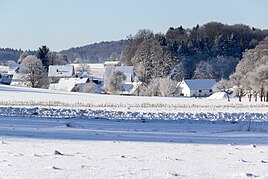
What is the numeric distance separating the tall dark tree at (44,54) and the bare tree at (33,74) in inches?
1240

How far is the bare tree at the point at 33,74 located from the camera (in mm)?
96500

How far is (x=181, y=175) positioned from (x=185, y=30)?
158 meters

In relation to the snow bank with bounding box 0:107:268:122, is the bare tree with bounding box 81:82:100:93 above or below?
above

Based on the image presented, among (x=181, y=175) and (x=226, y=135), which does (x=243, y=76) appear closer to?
(x=226, y=135)

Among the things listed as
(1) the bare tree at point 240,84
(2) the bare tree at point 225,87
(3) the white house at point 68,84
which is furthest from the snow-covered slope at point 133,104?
(3) the white house at point 68,84

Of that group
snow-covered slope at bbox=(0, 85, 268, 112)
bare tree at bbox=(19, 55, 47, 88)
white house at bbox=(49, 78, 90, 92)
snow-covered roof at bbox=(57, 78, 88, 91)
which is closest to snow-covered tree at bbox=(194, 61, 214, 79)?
white house at bbox=(49, 78, 90, 92)

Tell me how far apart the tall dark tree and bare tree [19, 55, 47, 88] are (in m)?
31.5

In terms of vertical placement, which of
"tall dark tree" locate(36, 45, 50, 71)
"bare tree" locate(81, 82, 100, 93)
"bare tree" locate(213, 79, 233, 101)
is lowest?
"bare tree" locate(81, 82, 100, 93)

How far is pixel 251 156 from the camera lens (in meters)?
10.1

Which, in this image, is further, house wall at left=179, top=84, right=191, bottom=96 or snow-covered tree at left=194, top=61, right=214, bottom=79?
snow-covered tree at left=194, top=61, right=214, bottom=79

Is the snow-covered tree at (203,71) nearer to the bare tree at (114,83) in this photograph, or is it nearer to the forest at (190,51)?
the forest at (190,51)

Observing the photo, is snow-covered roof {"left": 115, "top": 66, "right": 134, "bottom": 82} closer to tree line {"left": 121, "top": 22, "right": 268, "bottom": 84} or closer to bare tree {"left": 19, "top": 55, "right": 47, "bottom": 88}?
tree line {"left": 121, "top": 22, "right": 268, "bottom": 84}

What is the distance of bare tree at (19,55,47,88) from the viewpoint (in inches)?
3799

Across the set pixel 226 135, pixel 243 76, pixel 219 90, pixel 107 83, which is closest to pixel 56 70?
pixel 107 83
